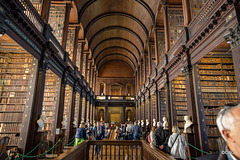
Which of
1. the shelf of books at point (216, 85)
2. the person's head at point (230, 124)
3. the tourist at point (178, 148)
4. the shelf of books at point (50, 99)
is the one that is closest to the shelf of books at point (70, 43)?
the shelf of books at point (50, 99)

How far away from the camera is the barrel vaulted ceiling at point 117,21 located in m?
10.6

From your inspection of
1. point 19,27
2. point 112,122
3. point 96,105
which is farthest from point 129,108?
point 19,27

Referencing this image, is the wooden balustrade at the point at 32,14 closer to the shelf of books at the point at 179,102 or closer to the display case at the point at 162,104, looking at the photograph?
the shelf of books at the point at 179,102

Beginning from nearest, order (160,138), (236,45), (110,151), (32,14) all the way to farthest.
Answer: (236,45) → (110,151) → (160,138) → (32,14)

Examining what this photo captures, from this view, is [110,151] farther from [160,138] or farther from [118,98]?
[118,98]

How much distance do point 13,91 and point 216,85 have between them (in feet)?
23.2

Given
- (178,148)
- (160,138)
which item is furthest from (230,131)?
(160,138)

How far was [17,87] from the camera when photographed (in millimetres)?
5582

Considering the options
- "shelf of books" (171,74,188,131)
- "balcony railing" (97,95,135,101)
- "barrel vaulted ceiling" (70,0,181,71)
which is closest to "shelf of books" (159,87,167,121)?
"shelf of books" (171,74,188,131)

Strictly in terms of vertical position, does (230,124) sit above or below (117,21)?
below

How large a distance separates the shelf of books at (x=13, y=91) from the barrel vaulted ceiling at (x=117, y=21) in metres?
5.42

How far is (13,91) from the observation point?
5445 mm

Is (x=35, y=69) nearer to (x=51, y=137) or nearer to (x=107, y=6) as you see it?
(x=51, y=137)

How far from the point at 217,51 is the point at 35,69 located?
6.16m
